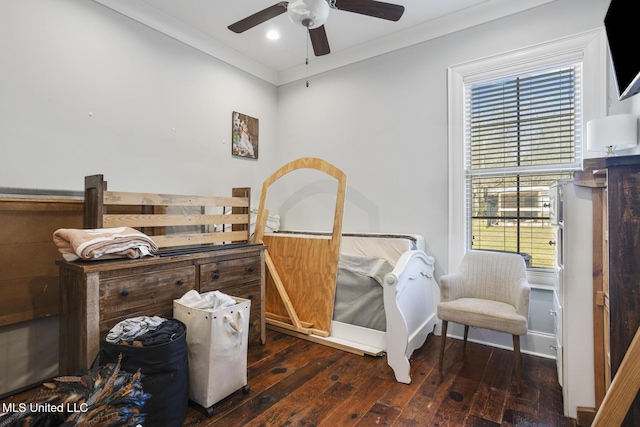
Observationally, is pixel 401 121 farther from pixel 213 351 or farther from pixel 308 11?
pixel 213 351

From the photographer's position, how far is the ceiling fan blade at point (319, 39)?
2.15 m

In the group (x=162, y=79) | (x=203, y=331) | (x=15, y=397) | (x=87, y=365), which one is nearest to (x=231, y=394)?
(x=203, y=331)

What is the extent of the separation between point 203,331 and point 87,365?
0.57m

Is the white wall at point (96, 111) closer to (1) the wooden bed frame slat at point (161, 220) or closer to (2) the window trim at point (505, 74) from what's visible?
(1) the wooden bed frame slat at point (161, 220)

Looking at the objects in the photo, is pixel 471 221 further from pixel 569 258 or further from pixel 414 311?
pixel 569 258

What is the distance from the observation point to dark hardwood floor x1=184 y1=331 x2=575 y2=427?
1.68 meters

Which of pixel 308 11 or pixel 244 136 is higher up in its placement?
pixel 308 11

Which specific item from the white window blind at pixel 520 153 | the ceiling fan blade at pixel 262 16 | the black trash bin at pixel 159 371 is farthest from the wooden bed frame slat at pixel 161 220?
the white window blind at pixel 520 153

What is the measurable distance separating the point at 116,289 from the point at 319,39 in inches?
79.3

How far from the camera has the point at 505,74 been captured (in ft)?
8.64

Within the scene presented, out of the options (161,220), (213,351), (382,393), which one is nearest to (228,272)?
(161,220)

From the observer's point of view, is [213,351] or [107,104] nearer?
[213,351]

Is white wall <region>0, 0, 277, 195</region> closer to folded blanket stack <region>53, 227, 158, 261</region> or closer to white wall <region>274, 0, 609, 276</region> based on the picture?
folded blanket stack <region>53, 227, 158, 261</region>

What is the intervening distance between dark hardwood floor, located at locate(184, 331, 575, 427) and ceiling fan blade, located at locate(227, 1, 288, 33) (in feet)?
7.62
